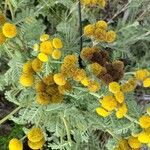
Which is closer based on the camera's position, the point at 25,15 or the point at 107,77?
the point at 107,77

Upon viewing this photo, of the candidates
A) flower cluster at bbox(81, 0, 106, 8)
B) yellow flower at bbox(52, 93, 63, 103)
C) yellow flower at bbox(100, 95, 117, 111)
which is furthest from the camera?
flower cluster at bbox(81, 0, 106, 8)

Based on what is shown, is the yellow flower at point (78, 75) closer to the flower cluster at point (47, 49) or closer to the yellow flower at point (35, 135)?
the flower cluster at point (47, 49)

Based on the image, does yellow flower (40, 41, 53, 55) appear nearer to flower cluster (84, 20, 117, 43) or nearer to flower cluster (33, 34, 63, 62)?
flower cluster (33, 34, 63, 62)

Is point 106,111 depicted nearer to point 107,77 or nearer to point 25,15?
point 107,77

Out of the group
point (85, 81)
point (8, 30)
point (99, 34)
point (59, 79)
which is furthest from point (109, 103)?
point (8, 30)

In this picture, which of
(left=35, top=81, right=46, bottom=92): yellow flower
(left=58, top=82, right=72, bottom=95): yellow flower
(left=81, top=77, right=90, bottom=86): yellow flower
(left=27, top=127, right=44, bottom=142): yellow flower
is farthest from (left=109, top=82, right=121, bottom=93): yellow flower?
(left=27, top=127, right=44, bottom=142): yellow flower

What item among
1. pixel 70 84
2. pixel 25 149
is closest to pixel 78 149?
pixel 25 149

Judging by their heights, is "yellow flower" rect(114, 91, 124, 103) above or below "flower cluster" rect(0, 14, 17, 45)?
below
